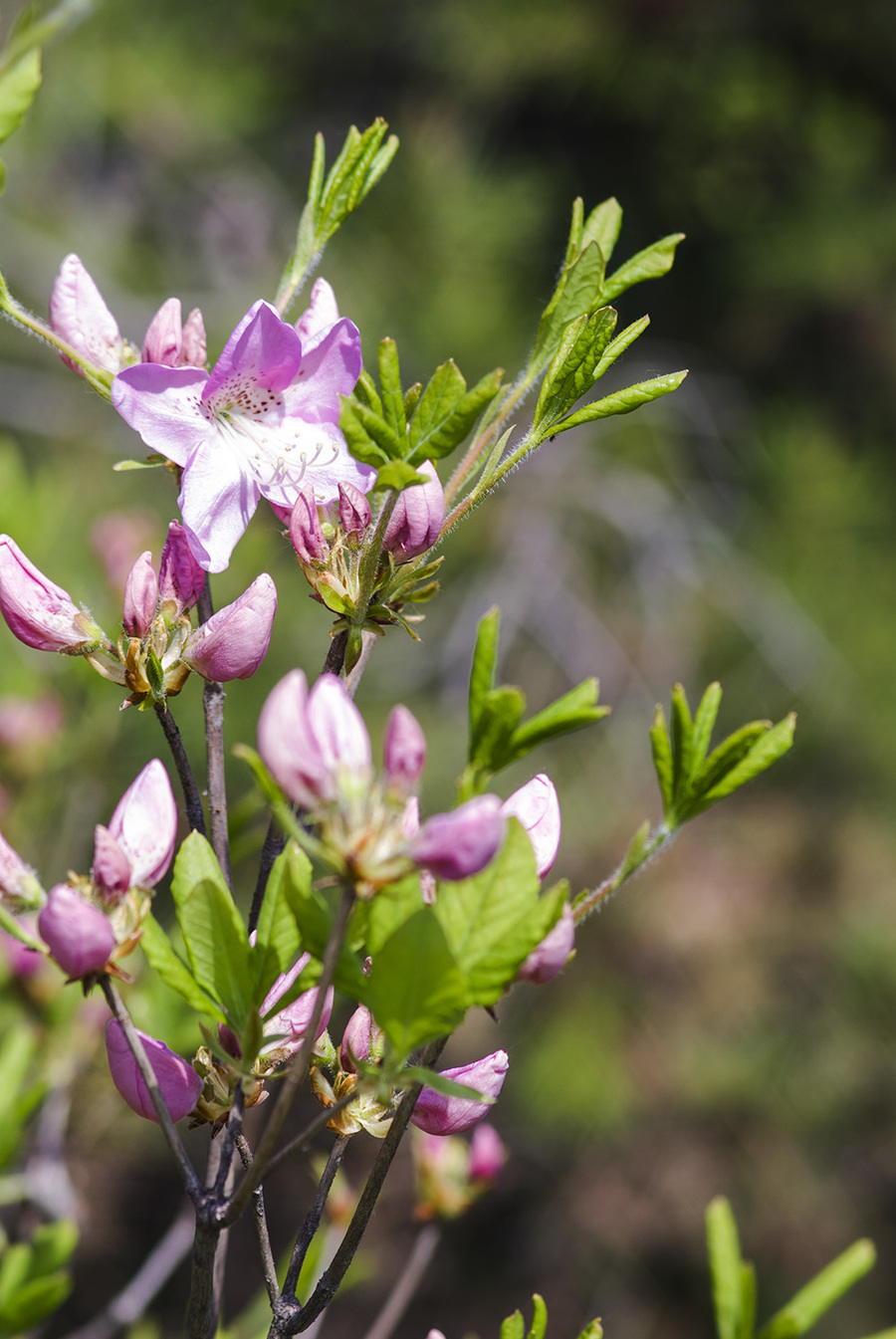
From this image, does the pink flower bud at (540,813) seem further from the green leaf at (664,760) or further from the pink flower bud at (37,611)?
the pink flower bud at (37,611)

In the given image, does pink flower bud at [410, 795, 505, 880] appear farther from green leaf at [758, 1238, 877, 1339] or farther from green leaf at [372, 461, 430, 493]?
green leaf at [758, 1238, 877, 1339]

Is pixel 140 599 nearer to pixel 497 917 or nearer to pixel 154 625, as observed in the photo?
pixel 154 625

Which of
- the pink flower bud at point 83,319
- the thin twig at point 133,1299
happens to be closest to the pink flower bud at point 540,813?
the pink flower bud at point 83,319

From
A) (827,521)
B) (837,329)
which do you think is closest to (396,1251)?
(827,521)

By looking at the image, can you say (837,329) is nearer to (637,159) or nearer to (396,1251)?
(637,159)

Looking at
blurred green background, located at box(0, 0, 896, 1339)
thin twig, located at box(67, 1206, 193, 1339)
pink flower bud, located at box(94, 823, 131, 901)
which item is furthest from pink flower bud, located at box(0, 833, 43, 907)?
blurred green background, located at box(0, 0, 896, 1339)

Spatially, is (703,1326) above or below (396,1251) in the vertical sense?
below
